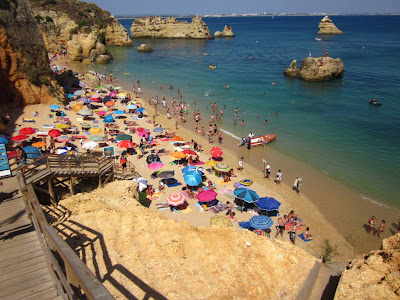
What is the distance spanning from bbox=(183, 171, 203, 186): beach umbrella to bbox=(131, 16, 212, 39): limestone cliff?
110 metres

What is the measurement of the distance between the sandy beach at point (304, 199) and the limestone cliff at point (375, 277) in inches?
191

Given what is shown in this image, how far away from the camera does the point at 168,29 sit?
116 meters

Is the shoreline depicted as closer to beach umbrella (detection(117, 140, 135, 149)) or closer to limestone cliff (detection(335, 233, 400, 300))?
limestone cliff (detection(335, 233, 400, 300))

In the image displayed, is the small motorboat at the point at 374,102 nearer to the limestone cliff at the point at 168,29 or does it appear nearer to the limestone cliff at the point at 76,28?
the limestone cliff at the point at 76,28

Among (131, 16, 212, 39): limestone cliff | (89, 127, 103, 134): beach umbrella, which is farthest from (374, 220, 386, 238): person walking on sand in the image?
(131, 16, 212, 39): limestone cliff

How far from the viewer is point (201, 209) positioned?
1609cm

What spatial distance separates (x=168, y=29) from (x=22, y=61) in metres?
98.6

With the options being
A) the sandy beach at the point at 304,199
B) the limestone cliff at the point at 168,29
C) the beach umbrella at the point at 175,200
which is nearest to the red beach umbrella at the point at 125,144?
the sandy beach at the point at 304,199

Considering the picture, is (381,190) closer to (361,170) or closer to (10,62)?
(361,170)

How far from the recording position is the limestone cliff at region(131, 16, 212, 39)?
116m

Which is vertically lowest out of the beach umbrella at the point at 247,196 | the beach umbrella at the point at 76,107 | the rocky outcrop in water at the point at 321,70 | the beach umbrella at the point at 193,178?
the beach umbrella at the point at 247,196

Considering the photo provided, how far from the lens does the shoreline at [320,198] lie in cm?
1525

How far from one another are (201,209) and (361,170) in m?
13.4

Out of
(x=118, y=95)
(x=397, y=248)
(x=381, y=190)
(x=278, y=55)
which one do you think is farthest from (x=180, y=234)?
(x=278, y=55)
